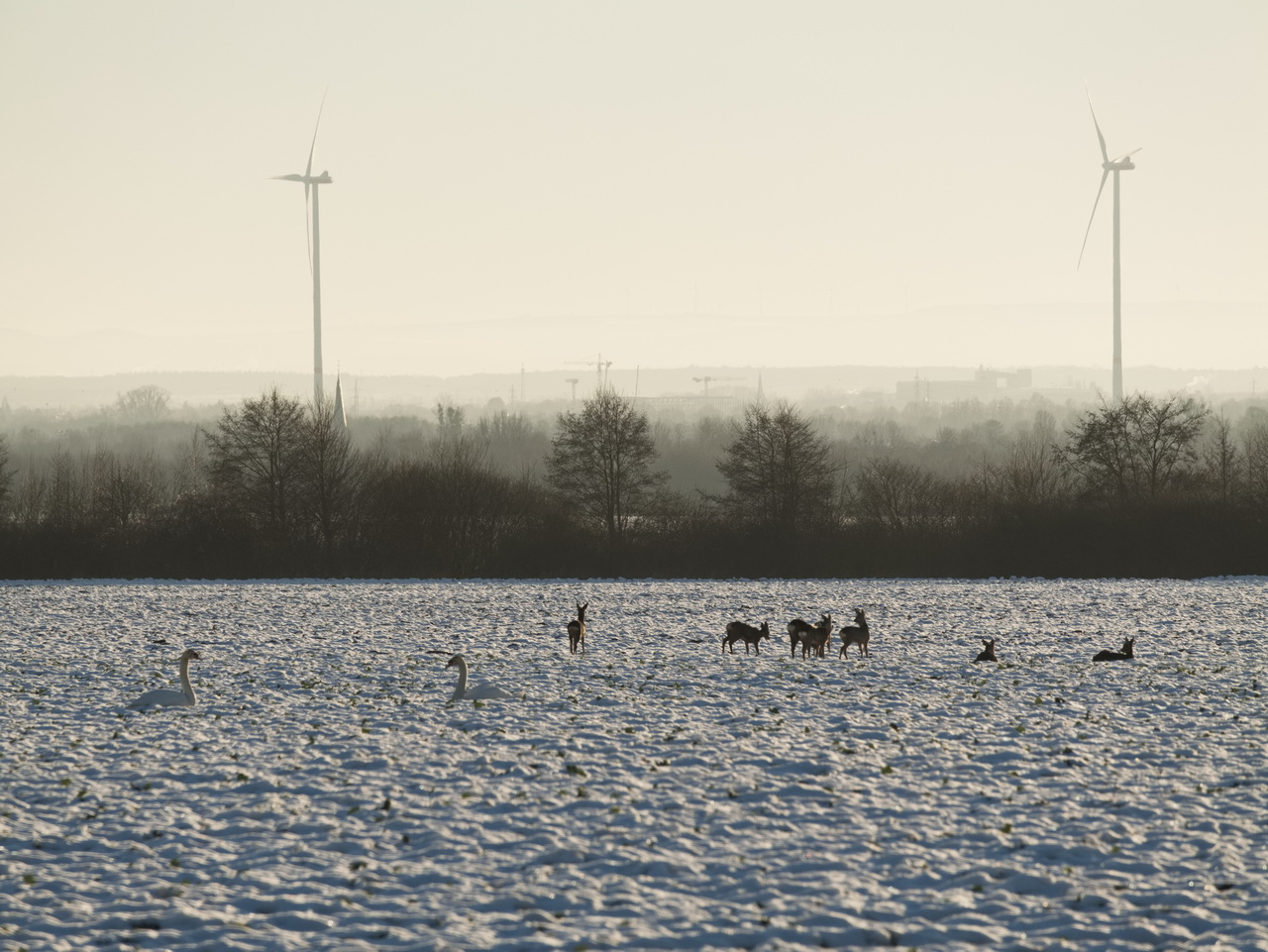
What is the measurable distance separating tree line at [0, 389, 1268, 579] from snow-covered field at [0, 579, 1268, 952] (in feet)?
125

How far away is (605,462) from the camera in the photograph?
255 feet

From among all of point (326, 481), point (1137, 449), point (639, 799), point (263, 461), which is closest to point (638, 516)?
point (326, 481)

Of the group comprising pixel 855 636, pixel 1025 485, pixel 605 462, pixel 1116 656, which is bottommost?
pixel 1116 656

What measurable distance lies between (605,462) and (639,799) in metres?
63.1

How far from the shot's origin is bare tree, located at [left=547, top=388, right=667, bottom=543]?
75.1m

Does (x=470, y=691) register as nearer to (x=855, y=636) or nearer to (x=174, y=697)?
(x=174, y=697)

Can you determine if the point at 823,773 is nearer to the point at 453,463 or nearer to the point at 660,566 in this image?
the point at 660,566

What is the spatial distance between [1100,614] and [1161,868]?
26645mm

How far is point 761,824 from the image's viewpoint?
13.7m

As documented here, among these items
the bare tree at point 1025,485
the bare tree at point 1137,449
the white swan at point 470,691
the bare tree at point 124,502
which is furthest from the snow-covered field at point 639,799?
the bare tree at point 1137,449

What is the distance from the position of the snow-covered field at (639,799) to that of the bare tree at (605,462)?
4572cm

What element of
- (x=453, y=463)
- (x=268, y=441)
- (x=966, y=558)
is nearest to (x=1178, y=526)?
(x=966, y=558)

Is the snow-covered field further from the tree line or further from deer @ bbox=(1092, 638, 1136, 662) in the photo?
the tree line

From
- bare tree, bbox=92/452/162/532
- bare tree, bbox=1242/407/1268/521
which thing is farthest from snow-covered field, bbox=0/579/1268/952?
bare tree, bbox=92/452/162/532
